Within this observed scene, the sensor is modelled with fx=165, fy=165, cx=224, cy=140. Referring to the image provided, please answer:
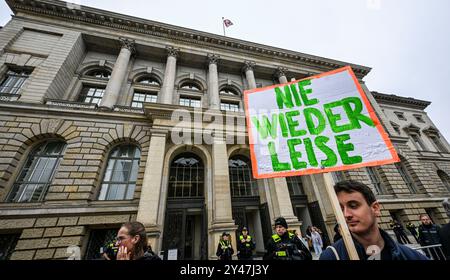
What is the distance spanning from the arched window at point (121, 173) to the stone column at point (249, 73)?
34.6 ft

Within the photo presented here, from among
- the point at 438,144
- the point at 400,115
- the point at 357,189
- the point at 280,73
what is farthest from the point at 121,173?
the point at 438,144

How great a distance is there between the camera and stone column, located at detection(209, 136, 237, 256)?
306 inches

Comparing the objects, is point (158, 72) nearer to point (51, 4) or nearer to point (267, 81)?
point (51, 4)

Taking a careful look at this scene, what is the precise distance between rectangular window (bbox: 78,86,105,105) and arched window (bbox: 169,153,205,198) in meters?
7.03

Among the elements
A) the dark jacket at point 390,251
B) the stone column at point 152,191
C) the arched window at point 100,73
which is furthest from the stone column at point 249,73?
the dark jacket at point 390,251

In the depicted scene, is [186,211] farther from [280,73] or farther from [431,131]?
[431,131]

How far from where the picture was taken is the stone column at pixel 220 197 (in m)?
7.78

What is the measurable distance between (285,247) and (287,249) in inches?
2.1

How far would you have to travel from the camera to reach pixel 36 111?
343 inches

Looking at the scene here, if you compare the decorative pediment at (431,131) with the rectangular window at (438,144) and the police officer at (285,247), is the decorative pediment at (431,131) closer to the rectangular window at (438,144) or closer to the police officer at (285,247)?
the rectangular window at (438,144)

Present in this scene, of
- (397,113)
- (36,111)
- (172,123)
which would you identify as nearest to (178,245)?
(172,123)

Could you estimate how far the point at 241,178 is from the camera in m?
11.3

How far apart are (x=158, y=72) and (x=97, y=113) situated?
6.41 meters

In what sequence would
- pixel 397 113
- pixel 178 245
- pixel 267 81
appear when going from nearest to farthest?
1. pixel 178 245
2. pixel 267 81
3. pixel 397 113
